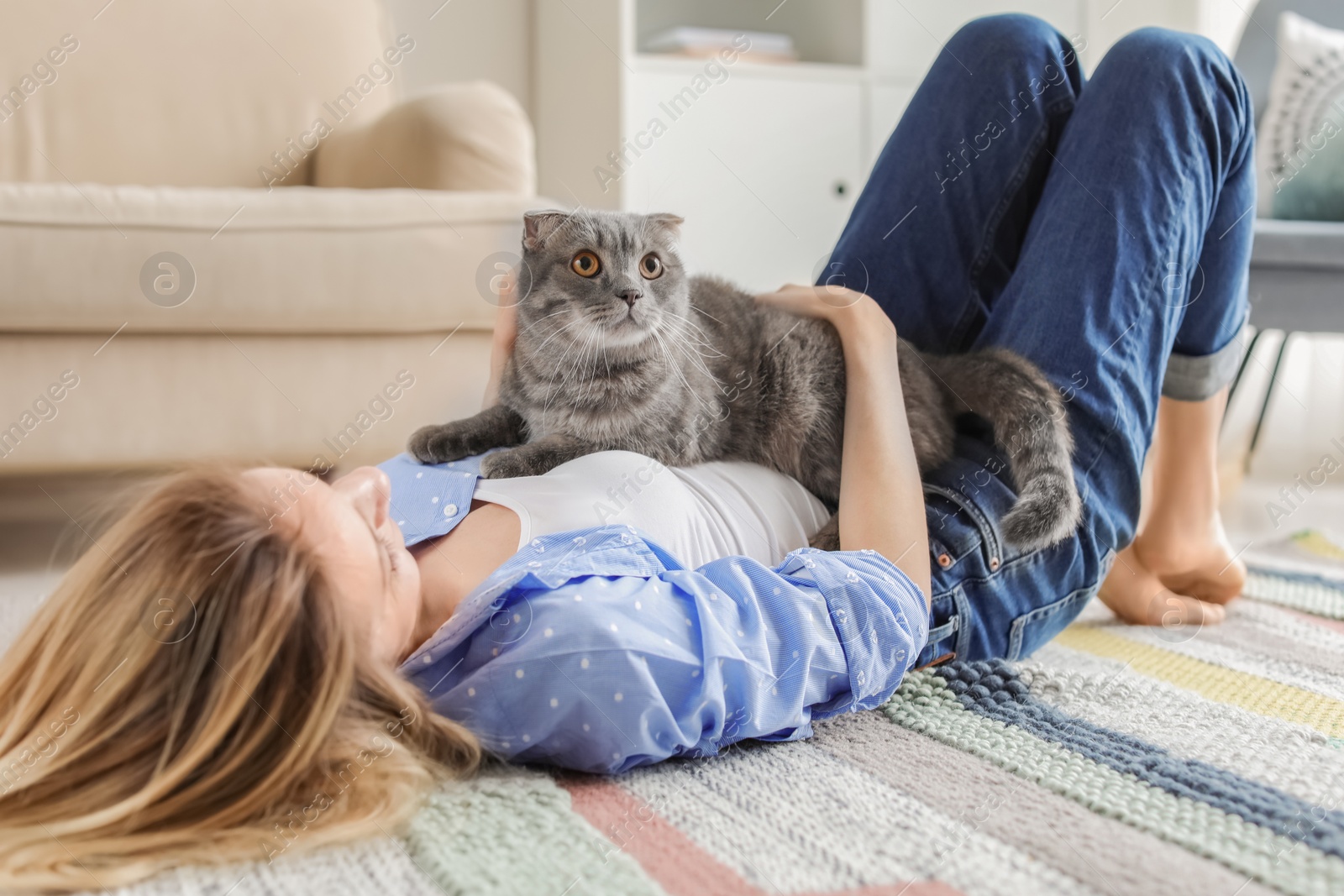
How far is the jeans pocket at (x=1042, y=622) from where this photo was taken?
1.10 m

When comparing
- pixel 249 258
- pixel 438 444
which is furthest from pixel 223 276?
pixel 438 444

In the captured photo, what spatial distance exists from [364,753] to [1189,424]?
1.13 metres

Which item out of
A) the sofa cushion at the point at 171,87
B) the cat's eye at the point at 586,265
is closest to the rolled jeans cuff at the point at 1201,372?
the cat's eye at the point at 586,265

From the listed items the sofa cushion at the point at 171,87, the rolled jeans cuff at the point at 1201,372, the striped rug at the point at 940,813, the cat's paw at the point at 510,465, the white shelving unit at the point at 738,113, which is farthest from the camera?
the white shelving unit at the point at 738,113

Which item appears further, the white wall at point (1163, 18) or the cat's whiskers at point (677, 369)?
the white wall at point (1163, 18)

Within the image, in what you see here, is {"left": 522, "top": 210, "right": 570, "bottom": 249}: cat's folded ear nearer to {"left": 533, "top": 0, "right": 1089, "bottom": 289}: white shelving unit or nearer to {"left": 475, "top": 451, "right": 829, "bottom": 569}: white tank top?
{"left": 475, "top": 451, "right": 829, "bottom": 569}: white tank top

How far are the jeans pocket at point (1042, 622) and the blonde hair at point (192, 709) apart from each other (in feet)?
2.15

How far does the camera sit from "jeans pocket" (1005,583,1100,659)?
1097mm

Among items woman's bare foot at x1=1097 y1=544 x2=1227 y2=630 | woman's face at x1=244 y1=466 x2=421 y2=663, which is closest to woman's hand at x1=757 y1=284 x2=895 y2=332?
woman's bare foot at x1=1097 y1=544 x2=1227 y2=630

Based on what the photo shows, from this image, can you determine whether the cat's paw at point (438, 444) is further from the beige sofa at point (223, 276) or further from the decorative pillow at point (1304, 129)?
the decorative pillow at point (1304, 129)

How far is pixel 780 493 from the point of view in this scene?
112 cm

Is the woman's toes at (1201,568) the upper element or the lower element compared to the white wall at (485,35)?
lower

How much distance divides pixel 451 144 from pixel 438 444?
1.11 meters

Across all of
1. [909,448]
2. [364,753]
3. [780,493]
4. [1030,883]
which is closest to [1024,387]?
[909,448]
